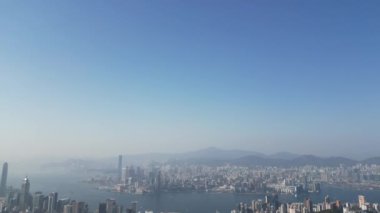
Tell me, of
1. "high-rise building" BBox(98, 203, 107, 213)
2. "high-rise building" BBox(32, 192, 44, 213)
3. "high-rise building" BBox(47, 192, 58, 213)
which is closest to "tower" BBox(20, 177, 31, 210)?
"high-rise building" BBox(32, 192, 44, 213)

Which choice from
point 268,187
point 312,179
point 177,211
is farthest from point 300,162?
point 177,211

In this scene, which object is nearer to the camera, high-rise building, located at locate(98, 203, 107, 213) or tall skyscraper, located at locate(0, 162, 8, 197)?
high-rise building, located at locate(98, 203, 107, 213)

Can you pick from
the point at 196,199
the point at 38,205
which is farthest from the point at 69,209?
the point at 196,199

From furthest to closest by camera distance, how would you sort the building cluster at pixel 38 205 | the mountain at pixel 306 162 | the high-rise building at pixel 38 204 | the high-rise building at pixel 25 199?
the mountain at pixel 306 162 < the high-rise building at pixel 25 199 < the high-rise building at pixel 38 204 < the building cluster at pixel 38 205

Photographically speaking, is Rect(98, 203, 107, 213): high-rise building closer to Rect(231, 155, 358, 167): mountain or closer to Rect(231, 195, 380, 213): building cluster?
Rect(231, 195, 380, 213): building cluster

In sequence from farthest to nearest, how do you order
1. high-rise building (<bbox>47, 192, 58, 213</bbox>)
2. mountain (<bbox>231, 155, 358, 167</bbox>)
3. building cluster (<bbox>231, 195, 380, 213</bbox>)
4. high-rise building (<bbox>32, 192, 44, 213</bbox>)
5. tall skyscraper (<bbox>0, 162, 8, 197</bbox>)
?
mountain (<bbox>231, 155, 358, 167</bbox>) → tall skyscraper (<bbox>0, 162, 8, 197</bbox>) → high-rise building (<bbox>47, 192, 58, 213</bbox>) → high-rise building (<bbox>32, 192, 44, 213</bbox>) → building cluster (<bbox>231, 195, 380, 213</bbox>)

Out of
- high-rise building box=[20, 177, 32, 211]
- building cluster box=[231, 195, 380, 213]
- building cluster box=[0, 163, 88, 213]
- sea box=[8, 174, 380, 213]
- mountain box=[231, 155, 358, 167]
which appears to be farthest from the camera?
mountain box=[231, 155, 358, 167]

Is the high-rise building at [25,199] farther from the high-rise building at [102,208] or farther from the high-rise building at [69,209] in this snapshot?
the high-rise building at [102,208]

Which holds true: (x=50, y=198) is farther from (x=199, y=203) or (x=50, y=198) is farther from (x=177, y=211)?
(x=199, y=203)

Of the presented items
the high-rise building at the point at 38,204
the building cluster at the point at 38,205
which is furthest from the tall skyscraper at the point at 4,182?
the high-rise building at the point at 38,204

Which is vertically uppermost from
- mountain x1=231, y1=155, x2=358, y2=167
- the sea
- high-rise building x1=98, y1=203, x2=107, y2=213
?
mountain x1=231, y1=155, x2=358, y2=167

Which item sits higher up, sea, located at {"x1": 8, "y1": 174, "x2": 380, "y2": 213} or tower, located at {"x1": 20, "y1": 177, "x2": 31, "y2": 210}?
tower, located at {"x1": 20, "y1": 177, "x2": 31, "y2": 210}
